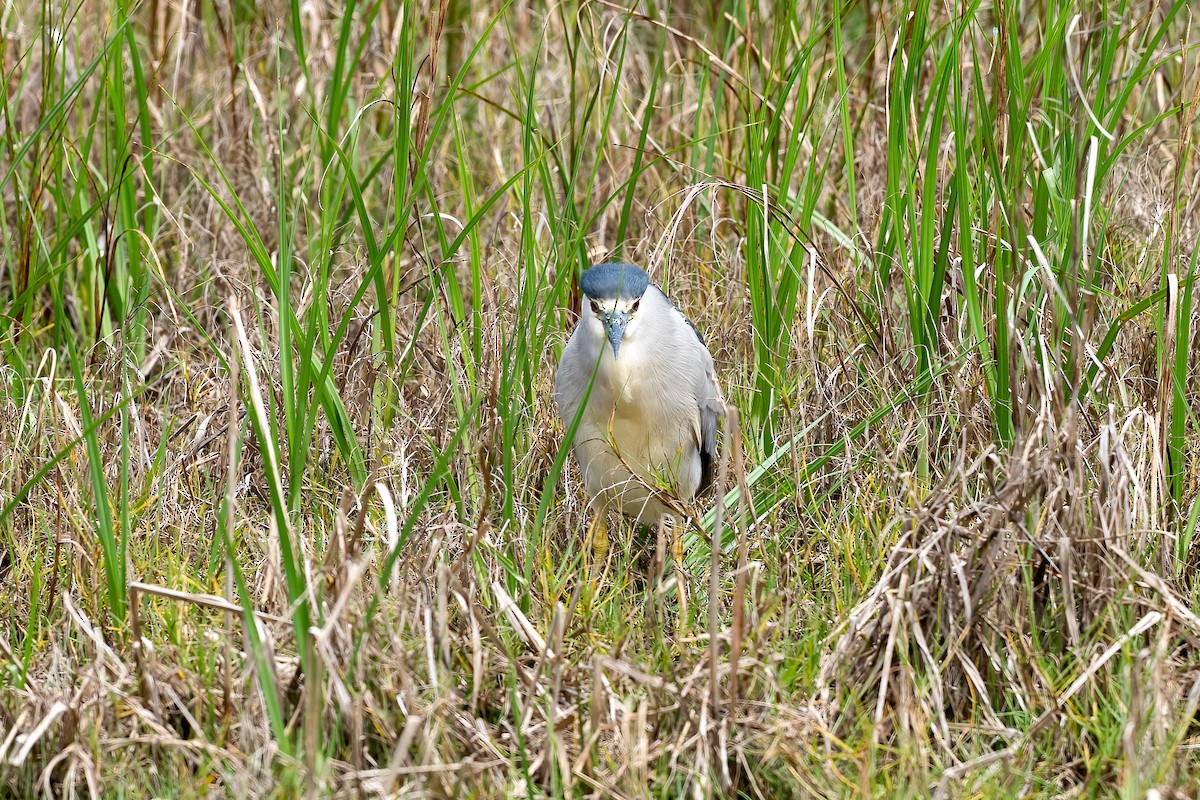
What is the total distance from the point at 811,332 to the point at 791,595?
0.74 meters

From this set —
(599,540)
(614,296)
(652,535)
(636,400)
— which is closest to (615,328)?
(614,296)

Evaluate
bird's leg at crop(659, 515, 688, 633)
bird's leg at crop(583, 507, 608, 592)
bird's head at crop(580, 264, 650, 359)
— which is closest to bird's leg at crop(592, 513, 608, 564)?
bird's leg at crop(583, 507, 608, 592)

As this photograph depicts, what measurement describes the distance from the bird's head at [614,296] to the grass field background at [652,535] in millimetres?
136

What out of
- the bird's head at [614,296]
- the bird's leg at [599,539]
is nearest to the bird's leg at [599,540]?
the bird's leg at [599,539]

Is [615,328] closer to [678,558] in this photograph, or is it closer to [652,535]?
[678,558]

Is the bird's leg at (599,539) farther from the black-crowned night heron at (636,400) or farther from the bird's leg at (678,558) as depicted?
the bird's leg at (678,558)

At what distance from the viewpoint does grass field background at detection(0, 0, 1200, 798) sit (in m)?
2.41

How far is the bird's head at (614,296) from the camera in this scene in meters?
3.13

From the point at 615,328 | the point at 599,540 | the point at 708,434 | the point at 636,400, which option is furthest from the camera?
the point at 708,434

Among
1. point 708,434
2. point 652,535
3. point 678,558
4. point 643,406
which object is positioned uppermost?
point 643,406

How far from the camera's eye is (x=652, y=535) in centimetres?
386

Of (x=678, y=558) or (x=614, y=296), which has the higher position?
(x=614, y=296)

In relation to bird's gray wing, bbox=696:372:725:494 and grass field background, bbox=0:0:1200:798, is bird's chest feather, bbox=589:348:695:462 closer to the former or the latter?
bird's gray wing, bbox=696:372:725:494

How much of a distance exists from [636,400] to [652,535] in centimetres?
55
